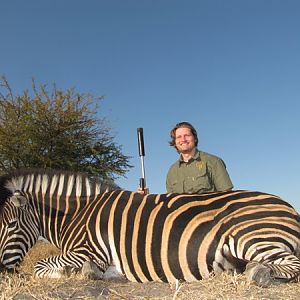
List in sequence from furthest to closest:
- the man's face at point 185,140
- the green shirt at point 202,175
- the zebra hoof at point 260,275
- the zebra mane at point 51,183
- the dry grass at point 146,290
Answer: the man's face at point 185,140 < the green shirt at point 202,175 < the zebra mane at point 51,183 < the zebra hoof at point 260,275 < the dry grass at point 146,290

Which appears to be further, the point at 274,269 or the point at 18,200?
the point at 18,200

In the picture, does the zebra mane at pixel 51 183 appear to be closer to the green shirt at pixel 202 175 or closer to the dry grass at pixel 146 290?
the green shirt at pixel 202 175

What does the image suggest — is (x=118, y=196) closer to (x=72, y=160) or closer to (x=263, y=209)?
(x=263, y=209)

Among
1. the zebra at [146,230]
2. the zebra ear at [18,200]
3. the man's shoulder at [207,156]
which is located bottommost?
the zebra at [146,230]

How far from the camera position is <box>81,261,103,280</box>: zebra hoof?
330 cm

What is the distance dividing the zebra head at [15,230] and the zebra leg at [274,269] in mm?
2006

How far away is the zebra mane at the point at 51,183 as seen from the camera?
163 inches

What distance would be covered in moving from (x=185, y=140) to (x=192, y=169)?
0.30 m

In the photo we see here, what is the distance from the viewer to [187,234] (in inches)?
133

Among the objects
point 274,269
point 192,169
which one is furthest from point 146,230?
point 192,169

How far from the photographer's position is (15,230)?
12.9 feet

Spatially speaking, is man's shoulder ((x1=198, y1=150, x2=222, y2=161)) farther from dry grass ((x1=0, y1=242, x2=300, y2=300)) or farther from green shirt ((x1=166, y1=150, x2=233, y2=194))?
dry grass ((x1=0, y1=242, x2=300, y2=300))

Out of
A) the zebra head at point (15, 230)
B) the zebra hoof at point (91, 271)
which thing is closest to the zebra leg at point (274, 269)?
the zebra hoof at point (91, 271)

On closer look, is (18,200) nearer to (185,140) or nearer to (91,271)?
(91,271)
